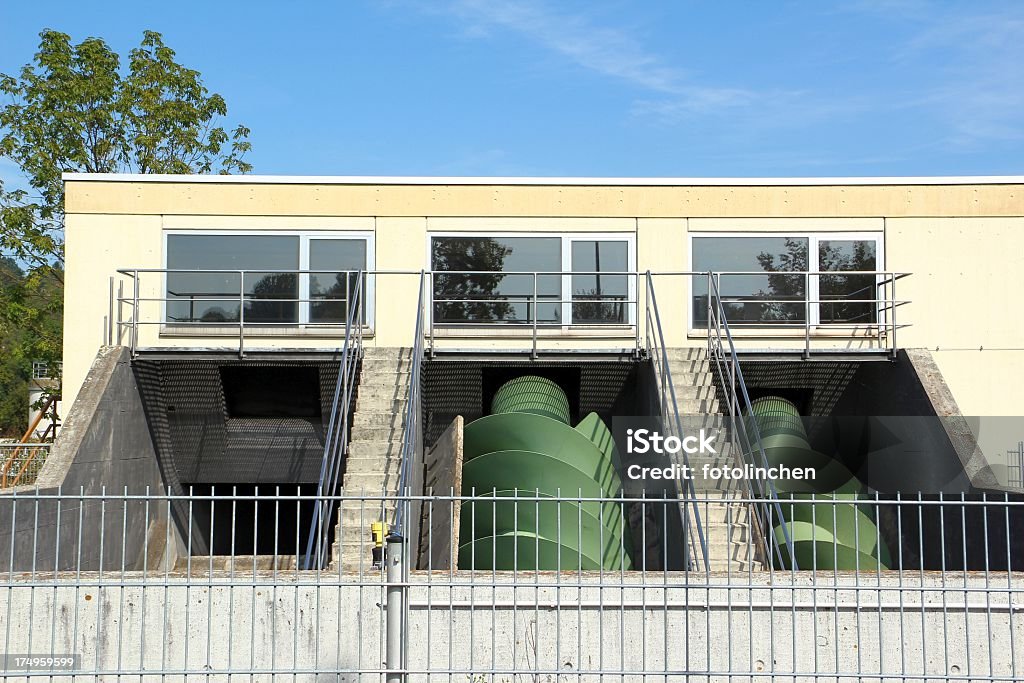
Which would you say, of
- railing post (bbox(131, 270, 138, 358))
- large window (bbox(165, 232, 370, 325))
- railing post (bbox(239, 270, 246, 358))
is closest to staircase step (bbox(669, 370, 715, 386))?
large window (bbox(165, 232, 370, 325))

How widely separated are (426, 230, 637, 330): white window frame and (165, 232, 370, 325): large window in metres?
1.31

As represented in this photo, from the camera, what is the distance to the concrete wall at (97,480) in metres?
11.3

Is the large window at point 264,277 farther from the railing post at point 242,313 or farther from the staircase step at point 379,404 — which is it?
the staircase step at point 379,404

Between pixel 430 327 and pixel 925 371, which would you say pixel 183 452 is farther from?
pixel 925 371

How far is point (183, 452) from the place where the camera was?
1548 centimetres

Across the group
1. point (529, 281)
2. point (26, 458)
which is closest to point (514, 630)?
point (529, 281)

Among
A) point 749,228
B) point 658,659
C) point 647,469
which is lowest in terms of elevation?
point 658,659

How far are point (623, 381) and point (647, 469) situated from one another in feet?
6.11

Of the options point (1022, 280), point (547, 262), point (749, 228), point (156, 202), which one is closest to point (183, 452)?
point (156, 202)

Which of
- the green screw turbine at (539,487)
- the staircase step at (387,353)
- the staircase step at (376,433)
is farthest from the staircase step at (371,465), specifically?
the staircase step at (387,353)

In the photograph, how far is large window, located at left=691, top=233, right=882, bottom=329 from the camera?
15.4m

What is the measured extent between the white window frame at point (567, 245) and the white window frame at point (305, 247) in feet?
2.94

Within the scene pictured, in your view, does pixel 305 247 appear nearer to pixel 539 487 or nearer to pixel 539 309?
pixel 539 309

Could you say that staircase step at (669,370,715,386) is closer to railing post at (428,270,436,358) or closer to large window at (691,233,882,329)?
large window at (691,233,882,329)
